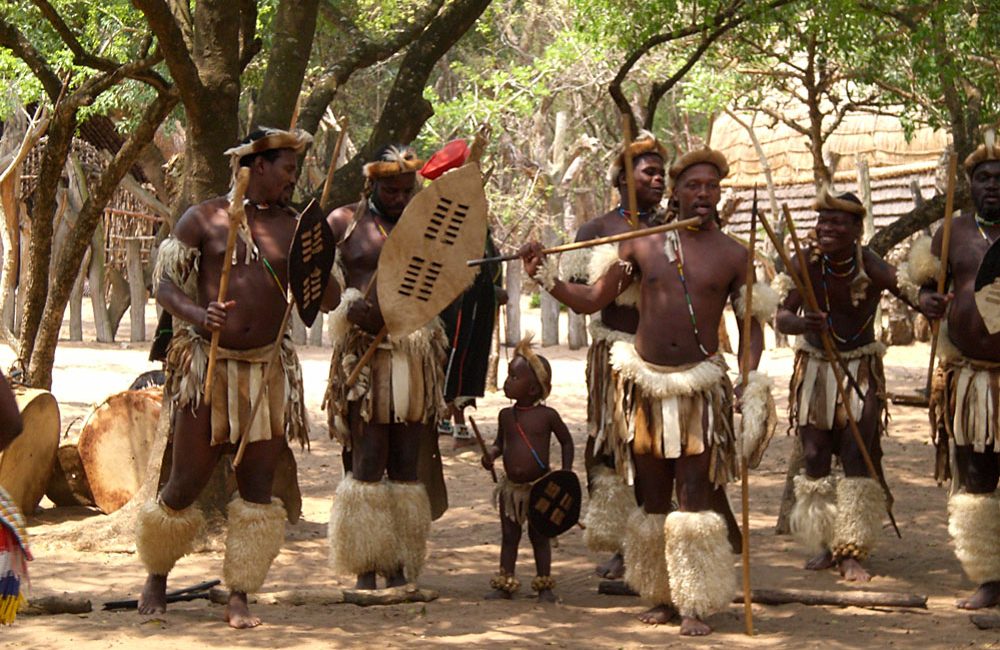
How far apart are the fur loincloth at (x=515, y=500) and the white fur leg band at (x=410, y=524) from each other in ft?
1.19

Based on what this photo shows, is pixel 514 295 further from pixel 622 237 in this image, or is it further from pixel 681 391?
pixel 622 237

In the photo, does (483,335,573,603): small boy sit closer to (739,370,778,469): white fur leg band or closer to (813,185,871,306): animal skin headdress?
(739,370,778,469): white fur leg band

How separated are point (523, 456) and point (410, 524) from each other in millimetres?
601

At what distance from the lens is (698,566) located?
5.65 metres

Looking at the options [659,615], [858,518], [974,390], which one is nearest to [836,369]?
[974,390]

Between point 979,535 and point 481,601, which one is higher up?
point 979,535

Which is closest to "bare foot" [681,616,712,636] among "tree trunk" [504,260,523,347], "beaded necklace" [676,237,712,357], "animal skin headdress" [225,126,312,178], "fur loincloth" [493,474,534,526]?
"fur loincloth" [493,474,534,526]

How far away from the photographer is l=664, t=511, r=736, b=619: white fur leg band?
5648mm

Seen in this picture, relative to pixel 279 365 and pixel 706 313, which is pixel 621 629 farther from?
pixel 279 365

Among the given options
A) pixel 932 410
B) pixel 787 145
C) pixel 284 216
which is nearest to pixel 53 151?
pixel 284 216

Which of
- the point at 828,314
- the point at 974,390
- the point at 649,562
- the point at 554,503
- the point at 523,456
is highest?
the point at 828,314

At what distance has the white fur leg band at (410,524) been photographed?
20.8 ft

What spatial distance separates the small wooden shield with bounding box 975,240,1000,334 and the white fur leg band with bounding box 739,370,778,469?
1005 mm

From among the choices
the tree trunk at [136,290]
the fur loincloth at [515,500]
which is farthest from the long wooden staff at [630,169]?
Result: the tree trunk at [136,290]
